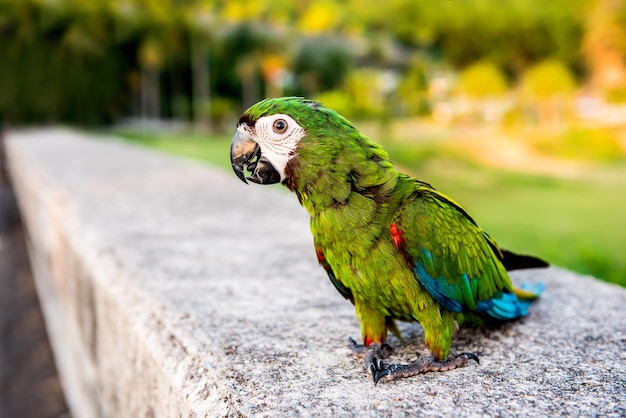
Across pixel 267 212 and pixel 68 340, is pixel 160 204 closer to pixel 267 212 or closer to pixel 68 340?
pixel 267 212

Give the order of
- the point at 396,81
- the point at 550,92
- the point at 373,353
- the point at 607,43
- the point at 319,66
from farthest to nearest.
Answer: the point at 396,81, the point at 319,66, the point at 607,43, the point at 550,92, the point at 373,353

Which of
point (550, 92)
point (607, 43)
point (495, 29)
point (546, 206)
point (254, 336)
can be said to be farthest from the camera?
point (495, 29)

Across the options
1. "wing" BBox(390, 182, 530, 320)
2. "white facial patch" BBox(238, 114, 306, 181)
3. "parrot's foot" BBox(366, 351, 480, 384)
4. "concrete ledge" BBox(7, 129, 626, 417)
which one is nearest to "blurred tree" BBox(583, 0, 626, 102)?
"concrete ledge" BBox(7, 129, 626, 417)

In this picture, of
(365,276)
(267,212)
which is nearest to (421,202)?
(365,276)

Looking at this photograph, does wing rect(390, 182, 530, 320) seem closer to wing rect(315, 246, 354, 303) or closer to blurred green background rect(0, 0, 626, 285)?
wing rect(315, 246, 354, 303)

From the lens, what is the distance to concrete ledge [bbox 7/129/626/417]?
1.20 metres

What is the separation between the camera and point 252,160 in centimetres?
133

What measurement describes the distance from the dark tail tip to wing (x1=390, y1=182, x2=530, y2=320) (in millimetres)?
146

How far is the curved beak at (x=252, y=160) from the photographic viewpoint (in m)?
1.33

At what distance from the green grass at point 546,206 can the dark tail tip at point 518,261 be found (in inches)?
65.8

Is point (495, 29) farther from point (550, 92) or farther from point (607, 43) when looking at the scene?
point (550, 92)

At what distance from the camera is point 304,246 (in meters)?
2.63

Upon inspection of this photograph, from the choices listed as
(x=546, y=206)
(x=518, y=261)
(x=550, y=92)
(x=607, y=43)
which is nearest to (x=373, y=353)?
(x=518, y=261)

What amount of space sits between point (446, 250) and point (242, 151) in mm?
506
